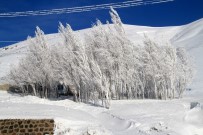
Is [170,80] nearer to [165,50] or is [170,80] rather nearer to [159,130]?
[165,50]

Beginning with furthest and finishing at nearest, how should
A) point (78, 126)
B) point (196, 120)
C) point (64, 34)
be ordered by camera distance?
point (64, 34), point (196, 120), point (78, 126)

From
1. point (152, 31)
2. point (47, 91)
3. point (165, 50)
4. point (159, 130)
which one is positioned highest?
point (152, 31)

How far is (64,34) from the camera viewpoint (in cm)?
3997

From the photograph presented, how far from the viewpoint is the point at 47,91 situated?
44312mm

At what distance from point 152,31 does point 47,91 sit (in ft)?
229

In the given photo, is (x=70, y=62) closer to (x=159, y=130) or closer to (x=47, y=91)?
(x=47, y=91)

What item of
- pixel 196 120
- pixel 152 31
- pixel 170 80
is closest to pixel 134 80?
pixel 170 80

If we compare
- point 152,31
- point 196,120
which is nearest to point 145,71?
point 196,120

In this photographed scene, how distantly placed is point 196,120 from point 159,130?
2961mm

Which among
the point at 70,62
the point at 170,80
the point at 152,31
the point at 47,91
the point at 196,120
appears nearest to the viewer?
the point at 196,120

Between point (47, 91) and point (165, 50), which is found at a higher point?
point (165, 50)

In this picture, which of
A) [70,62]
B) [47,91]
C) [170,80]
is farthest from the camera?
[47,91]

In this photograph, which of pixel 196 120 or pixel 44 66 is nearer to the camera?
pixel 196 120

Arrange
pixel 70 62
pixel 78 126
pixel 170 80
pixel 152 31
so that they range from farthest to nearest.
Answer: pixel 152 31, pixel 70 62, pixel 170 80, pixel 78 126
